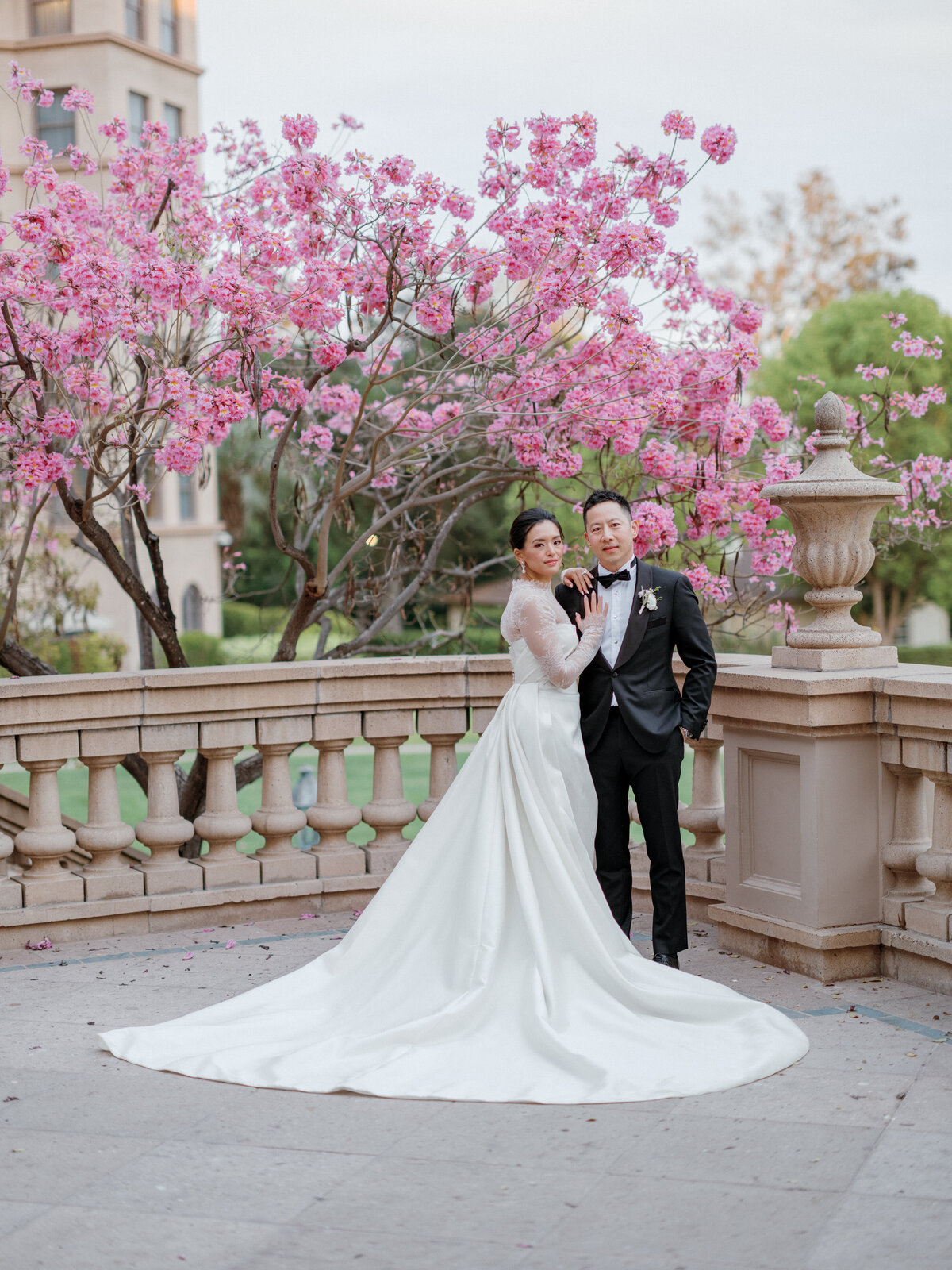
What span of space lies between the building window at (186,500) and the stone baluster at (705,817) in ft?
99.6

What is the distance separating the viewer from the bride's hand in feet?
17.0

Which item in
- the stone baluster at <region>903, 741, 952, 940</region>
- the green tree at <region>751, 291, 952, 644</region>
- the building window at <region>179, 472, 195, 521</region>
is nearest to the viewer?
the stone baluster at <region>903, 741, 952, 940</region>

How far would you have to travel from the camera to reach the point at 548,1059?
13.9ft

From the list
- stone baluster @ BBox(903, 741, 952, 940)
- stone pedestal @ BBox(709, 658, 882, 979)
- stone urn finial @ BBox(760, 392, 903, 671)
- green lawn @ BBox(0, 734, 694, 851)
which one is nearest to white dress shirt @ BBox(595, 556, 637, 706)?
stone pedestal @ BBox(709, 658, 882, 979)

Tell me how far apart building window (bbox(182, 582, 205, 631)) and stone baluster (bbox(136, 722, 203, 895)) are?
29780 mm

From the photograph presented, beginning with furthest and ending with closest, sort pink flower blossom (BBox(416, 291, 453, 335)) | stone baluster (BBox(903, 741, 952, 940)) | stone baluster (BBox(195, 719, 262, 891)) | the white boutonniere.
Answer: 1. pink flower blossom (BBox(416, 291, 453, 335))
2. stone baluster (BBox(195, 719, 262, 891))
3. the white boutonniere
4. stone baluster (BBox(903, 741, 952, 940))

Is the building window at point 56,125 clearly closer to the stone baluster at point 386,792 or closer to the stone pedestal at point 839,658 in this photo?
the stone baluster at point 386,792

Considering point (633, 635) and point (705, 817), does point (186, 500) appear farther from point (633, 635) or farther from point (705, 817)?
point (633, 635)

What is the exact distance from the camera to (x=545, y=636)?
16.6 feet

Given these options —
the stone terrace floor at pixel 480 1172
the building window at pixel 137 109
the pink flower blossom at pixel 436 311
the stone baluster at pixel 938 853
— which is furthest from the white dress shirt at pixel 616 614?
the building window at pixel 137 109

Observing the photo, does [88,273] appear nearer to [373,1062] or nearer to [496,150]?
[496,150]

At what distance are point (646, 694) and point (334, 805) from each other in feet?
5.67

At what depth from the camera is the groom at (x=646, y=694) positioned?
5207mm

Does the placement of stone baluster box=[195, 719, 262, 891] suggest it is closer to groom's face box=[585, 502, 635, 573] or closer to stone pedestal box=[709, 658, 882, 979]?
groom's face box=[585, 502, 635, 573]
